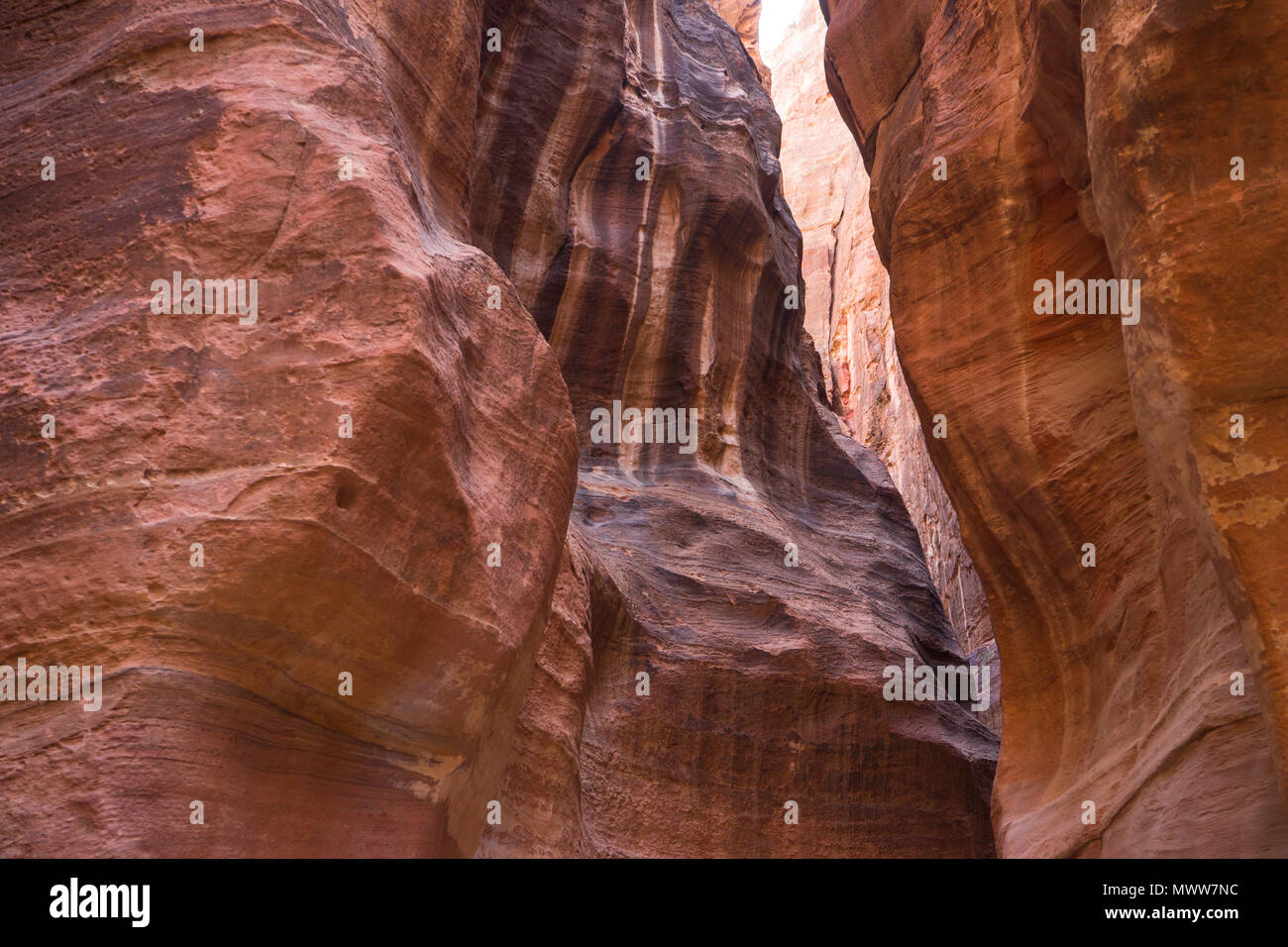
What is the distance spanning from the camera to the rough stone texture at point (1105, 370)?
21.4 ft

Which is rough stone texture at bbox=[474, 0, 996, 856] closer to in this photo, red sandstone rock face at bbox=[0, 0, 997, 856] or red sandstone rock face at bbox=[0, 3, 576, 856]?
red sandstone rock face at bbox=[0, 0, 997, 856]

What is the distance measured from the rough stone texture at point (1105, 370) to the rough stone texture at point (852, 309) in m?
4.95

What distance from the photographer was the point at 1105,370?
405 inches

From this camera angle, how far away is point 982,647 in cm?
1861

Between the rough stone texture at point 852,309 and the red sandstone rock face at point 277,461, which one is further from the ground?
the rough stone texture at point 852,309

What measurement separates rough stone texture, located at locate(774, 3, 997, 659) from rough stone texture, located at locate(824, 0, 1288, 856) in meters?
4.95

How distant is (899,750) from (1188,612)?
5.20 m

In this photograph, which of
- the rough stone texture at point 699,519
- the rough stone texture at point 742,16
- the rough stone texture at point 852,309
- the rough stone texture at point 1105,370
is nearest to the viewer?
the rough stone texture at point 1105,370

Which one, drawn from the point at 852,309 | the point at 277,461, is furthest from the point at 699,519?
the point at 852,309

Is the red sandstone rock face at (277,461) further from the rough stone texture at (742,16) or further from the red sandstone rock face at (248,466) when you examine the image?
the rough stone texture at (742,16)

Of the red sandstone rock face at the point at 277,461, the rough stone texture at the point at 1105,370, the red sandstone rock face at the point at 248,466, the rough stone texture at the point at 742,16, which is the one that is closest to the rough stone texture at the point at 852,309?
the rough stone texture at the point at 1105,370

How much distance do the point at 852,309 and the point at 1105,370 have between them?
23423 millimetres

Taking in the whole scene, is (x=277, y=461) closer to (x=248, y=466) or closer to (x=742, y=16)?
(x=248, y=466)

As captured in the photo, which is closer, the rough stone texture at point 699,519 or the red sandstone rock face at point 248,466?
the red sandstone rock face at point 248,466
